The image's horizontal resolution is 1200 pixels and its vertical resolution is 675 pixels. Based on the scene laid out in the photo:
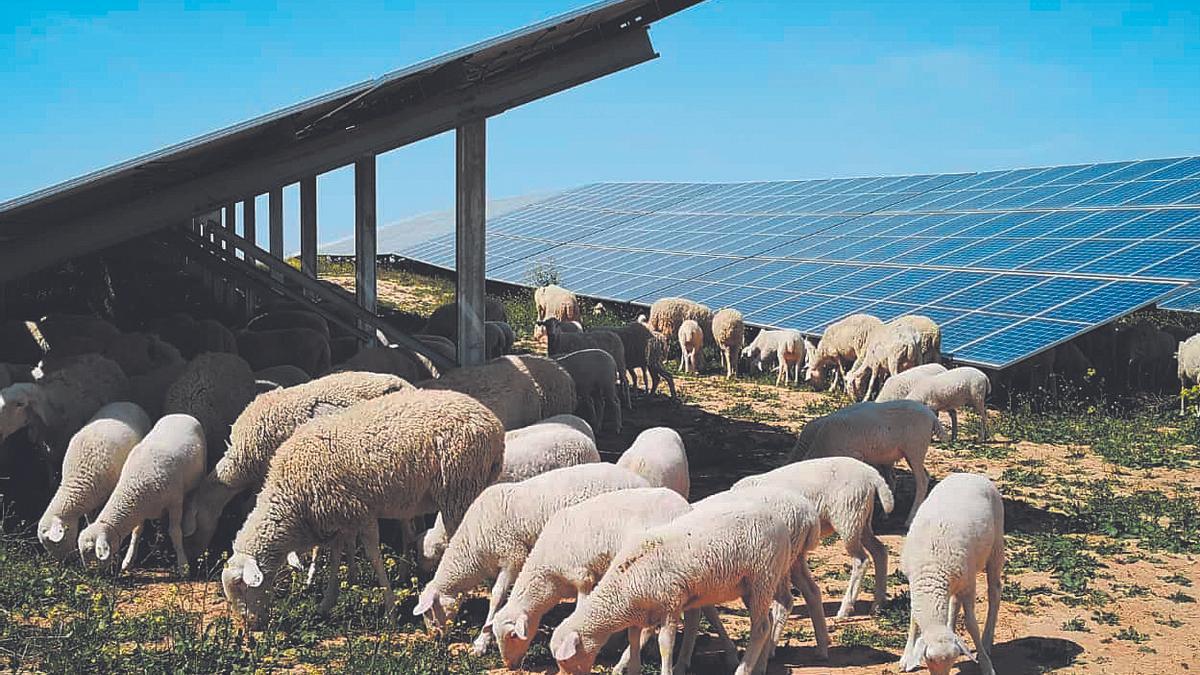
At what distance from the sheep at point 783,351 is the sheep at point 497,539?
41.5 ft

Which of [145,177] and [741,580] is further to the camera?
[145,177]

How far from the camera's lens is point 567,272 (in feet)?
105

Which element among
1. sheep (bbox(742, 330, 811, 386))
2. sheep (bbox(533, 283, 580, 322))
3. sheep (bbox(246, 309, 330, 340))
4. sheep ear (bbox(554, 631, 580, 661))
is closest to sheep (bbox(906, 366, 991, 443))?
sheep (bbox(742, 330, 811, 386))

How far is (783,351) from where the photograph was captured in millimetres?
19938

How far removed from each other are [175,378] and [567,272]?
21096 millimetres

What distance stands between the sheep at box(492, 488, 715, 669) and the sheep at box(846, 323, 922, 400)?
34.3 feet

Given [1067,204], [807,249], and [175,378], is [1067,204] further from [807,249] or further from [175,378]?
[175,378]

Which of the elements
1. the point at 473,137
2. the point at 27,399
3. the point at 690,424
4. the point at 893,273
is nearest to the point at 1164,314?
the point at 893,273

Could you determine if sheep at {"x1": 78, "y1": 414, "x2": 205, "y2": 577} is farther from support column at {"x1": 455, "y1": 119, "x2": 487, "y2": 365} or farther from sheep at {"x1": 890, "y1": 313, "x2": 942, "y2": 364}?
sheep at {"x1": 890, "y1": 313, "x2": 942, "y2": 364}

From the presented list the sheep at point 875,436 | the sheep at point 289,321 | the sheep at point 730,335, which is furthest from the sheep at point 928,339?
the sheep at point 289,321

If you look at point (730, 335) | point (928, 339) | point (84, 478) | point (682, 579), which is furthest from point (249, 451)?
point (730, 335)

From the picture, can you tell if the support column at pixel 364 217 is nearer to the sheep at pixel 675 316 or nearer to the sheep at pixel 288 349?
the sheep at pixel 288 349

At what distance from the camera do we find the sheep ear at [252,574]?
757 cm

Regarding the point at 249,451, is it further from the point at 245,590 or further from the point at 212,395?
the point at 245,590
